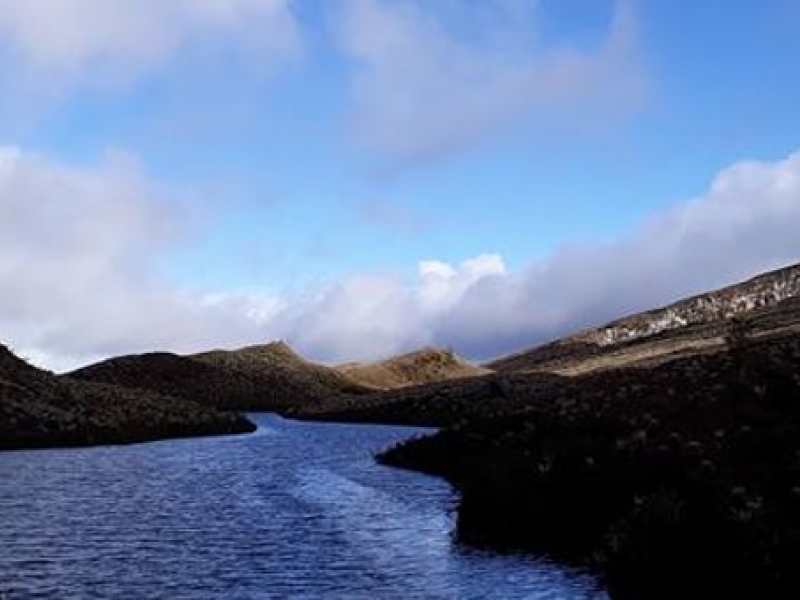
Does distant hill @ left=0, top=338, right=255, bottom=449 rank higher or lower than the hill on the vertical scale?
higher

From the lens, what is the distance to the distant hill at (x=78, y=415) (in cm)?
11150

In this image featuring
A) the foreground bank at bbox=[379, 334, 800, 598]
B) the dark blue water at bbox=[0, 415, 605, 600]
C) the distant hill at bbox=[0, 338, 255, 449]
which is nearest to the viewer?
the foreground bank at bbox=[379, 334, 800, 598]

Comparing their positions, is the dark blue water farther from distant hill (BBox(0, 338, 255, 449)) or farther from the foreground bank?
distant hill (BBox(0, 338, 255, 449))

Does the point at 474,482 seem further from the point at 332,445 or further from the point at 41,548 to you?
the point at 332,445

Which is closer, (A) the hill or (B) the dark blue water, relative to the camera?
(A) the hill

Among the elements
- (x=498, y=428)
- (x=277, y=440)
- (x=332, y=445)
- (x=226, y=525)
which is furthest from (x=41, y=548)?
(x=277, y=440)

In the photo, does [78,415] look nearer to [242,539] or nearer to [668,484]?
[242,539]

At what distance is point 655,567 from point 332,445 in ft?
287

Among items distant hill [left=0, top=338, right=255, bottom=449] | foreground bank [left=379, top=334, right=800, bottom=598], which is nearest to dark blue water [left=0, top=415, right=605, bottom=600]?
foreground bank [left=379, top=334, right=800, bottom=598]

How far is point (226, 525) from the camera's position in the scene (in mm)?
46906

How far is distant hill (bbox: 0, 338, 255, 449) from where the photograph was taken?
112 m

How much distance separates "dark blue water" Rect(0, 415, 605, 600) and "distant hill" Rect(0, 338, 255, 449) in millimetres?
34998

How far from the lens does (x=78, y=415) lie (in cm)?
12500

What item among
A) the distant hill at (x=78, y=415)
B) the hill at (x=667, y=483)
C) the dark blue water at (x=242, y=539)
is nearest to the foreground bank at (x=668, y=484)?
the hill at (x=667, y=483)
